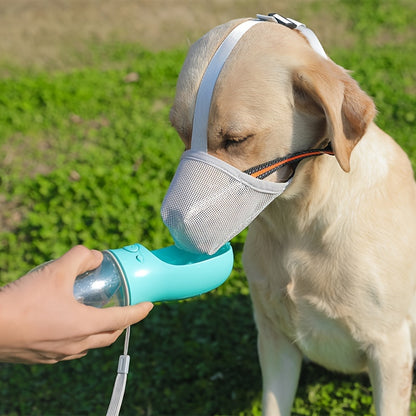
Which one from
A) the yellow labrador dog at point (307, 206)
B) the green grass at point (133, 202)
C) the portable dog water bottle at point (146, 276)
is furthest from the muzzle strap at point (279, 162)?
the green grass at point (133, 202)

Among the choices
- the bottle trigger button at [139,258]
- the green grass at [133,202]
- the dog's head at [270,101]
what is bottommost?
the green grass at [133,202]

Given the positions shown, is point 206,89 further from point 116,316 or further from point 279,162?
point 116,316

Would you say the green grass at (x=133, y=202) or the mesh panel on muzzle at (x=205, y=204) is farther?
the green grass at (x=133, y=202)

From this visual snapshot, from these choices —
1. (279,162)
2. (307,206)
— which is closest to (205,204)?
(279,162)

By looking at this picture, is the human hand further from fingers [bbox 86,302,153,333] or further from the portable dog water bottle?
the portable dog water bottle

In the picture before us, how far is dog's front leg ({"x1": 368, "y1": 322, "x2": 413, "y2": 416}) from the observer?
8.74ft

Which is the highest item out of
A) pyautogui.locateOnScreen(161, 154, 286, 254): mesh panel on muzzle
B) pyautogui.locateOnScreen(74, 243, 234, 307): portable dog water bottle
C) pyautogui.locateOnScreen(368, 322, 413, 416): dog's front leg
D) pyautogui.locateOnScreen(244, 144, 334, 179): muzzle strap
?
pyautogui.locateOnScreen(244, 144, 334, 179): muzzle strap

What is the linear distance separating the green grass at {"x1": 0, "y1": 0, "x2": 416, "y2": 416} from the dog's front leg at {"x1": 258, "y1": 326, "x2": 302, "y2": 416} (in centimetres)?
44

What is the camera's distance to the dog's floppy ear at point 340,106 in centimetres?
212

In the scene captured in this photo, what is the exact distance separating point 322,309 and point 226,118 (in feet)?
3.30

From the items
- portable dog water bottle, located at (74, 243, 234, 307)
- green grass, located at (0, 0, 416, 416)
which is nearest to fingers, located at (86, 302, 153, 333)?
portable dog water bottle, located at (74, 243, 234, 307)

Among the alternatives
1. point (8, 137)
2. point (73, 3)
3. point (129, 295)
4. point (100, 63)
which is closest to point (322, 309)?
point (129, 295)

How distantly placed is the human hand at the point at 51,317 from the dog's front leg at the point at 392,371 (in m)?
1.20

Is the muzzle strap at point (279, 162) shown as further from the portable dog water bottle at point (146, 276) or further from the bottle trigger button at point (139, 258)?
the bottle trigger button at point (139, 258)
